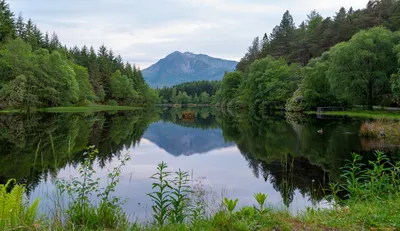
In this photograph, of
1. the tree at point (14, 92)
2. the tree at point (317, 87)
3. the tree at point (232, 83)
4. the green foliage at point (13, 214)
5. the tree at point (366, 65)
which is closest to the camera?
the green foliage at point (13, 214)

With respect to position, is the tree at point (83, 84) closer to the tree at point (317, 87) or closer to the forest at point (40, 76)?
the forest at point (40, 76)

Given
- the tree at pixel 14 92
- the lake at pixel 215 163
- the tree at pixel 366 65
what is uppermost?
the tree at pixel 366 65

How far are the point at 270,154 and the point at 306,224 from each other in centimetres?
1221

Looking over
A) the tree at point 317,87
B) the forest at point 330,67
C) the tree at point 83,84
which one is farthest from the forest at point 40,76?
the tree at point 317,87

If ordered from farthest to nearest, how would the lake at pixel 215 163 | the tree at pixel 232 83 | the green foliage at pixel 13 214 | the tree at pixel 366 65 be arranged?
the tree at pixel 232 83
the tree at pixel 366 65
the lake at pixel 215 163
the green foliage at pixel 13 214

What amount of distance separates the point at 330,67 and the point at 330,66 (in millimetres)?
395

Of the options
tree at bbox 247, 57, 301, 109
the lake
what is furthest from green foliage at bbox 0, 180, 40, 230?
tree at bbox 247, 57, 301, 109

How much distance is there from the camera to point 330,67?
4794cm

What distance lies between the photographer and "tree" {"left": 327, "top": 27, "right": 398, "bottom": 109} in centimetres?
4375

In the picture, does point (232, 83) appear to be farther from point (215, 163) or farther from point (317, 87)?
point (215, 163)

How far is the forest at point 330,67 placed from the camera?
44.3m

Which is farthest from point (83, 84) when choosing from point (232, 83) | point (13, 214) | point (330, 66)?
point (13, 214)

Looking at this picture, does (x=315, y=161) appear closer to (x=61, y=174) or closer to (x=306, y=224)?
(x=306, y=224)

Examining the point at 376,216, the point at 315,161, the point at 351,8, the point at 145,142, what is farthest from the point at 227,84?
the point at 376,216
